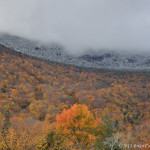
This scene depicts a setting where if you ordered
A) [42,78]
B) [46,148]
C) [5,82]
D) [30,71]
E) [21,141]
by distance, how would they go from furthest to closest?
[30,71] < [42,78] < [5,82] < [46,148] < [21,141]

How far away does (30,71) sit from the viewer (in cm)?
16150

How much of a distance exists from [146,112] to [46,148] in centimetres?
10056

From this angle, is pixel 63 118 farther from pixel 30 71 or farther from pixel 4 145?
pixel 30 71

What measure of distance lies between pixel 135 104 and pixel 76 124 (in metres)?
106

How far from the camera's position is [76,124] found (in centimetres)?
2373

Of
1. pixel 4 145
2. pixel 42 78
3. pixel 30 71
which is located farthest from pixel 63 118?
pixel 30 71

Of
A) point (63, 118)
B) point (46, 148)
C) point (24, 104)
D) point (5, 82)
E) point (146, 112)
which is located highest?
point (63, 118)

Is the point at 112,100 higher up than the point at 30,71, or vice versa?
the point at 30,71

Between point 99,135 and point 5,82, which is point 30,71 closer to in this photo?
point 5,82

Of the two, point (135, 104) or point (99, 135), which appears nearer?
point (99, 135)

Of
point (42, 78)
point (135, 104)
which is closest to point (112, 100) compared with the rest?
point (135, 104)

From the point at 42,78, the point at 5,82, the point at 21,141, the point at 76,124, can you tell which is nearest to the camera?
the point at 21,141

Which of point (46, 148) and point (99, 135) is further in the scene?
point (99, 135)

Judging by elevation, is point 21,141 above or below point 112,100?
above
